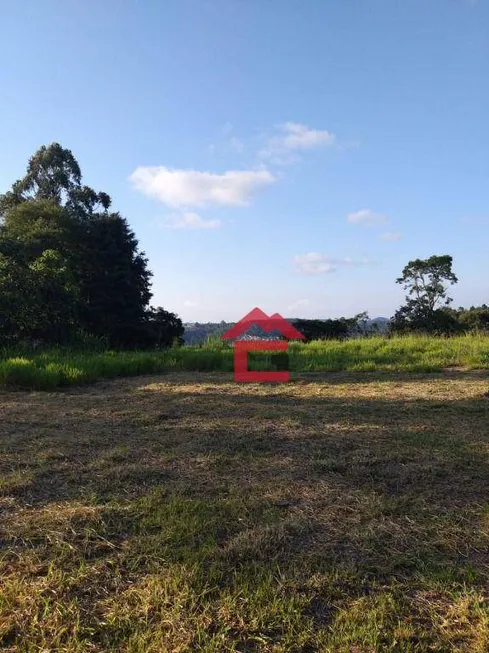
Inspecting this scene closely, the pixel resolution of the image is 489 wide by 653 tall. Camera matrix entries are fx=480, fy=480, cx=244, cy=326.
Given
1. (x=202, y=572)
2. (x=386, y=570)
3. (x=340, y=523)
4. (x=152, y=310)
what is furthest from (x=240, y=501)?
(x=152, y=310)

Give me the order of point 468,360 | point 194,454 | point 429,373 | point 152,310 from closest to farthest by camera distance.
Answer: point 194,454, point 429,373, point 468,360, point 152,310

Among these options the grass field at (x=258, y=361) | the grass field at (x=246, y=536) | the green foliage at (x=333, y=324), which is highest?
the green foliage at (x=333, y=324)

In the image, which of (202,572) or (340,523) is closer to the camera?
(202,572)

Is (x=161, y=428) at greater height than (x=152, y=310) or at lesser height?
lesser

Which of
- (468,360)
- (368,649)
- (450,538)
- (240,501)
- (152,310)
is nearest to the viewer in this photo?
(368,649)

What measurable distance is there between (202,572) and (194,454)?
50.8 inches

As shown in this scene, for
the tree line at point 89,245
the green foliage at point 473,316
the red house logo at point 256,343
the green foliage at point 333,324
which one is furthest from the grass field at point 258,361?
the green foliage at point 473,316

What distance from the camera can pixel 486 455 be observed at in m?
2.67

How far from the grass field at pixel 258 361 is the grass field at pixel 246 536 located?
7.64ft

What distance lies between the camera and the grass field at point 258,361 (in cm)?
582

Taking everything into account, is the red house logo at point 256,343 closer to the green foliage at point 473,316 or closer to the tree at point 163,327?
the tree at point 163,327

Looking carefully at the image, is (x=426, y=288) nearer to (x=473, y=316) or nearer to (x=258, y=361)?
(x=473, y=316)

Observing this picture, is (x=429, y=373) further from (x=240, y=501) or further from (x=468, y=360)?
(x=240, y=501)

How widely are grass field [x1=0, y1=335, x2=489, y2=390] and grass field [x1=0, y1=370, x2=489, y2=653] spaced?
233 centimetres
